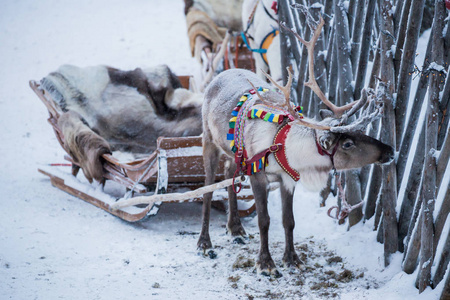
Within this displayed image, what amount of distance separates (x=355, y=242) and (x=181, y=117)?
3164 mm

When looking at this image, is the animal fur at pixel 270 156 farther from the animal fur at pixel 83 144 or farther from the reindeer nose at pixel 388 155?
the animal fur at pixel 83 144

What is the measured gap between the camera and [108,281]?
3.51 m

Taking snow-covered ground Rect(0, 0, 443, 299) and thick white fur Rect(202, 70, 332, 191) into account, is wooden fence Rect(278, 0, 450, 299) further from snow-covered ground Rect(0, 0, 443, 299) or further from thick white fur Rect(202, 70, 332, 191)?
thick white fur Rect(202, 70, 332, 191)

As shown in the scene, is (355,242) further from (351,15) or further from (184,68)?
(184,68)

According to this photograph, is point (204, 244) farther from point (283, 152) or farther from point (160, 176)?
point (283, 152)

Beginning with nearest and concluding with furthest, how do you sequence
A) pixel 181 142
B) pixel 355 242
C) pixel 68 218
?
pixel 355 242 < pixel 181 142 < pixel 68 218

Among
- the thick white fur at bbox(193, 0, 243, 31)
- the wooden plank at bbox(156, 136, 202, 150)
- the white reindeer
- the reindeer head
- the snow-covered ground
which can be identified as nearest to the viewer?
the reindeer head

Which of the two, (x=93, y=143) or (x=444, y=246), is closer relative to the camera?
(x=444, y=246)

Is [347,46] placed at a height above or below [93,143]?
above

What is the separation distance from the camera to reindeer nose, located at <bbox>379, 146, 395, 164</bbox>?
3.19m

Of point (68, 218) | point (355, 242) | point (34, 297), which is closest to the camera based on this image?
point (34, 297)

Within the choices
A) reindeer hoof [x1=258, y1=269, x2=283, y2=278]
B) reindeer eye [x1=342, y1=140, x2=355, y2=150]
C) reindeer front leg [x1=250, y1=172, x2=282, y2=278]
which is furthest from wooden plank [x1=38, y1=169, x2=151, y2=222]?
reindeer eye [x1=342, y1=140, x2=355, y2=150]

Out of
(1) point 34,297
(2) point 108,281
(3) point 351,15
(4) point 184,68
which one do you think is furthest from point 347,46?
(4) point 184,68

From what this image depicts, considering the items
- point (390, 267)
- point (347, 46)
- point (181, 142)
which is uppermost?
point (347, 46)
